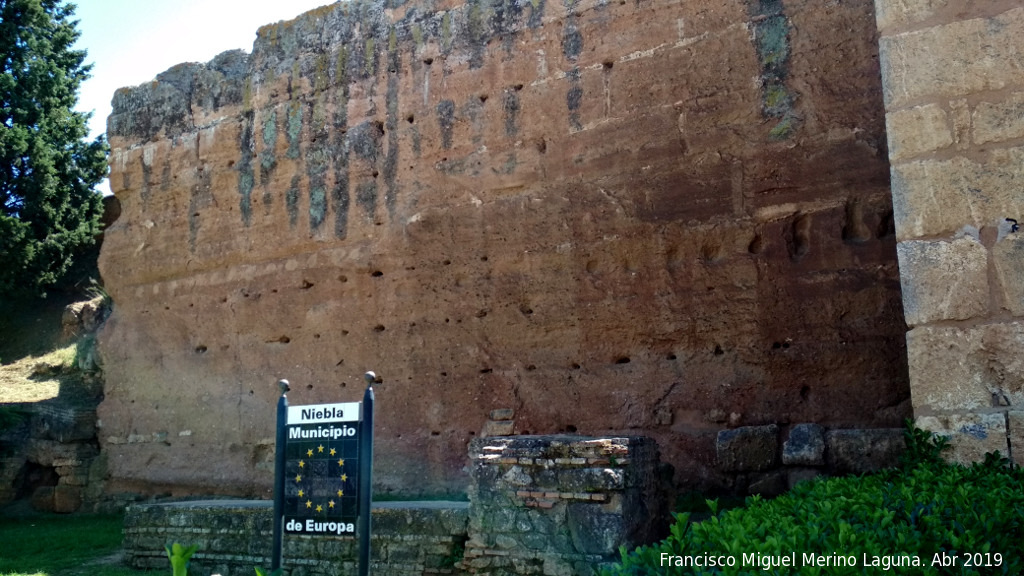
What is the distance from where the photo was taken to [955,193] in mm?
4066

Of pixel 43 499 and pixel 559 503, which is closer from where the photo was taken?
pixel 559 503

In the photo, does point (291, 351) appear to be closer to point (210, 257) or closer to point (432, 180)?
point (210, 257)

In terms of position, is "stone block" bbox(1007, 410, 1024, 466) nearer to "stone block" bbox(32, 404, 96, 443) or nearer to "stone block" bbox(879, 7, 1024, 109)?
"stone block" bbox(879, 7, 1024, 109)

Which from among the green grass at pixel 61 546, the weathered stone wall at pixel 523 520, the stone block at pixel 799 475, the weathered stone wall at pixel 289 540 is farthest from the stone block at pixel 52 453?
the stone block at pixel 799 475

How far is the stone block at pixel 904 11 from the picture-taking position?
4.20m

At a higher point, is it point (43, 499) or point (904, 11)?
point (904, 11)

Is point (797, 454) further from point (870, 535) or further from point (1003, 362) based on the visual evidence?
point (870, 535)

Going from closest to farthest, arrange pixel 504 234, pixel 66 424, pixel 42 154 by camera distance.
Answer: pixel 504 234 < pixel 66 424 < pixel 42 154

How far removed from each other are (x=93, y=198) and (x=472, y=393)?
1078 cm

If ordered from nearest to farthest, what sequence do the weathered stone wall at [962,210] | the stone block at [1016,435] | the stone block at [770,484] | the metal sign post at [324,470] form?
the stone block at [1016,435], the weathered stone wall at [962,210], the metal sign post at [324,470], the stone block at [770,484]

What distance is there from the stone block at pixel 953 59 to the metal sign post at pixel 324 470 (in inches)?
118

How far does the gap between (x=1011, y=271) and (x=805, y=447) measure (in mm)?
2159

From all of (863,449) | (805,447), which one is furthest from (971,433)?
(805,447)

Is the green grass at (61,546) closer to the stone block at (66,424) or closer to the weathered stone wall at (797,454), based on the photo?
the stone block at (66,424)
